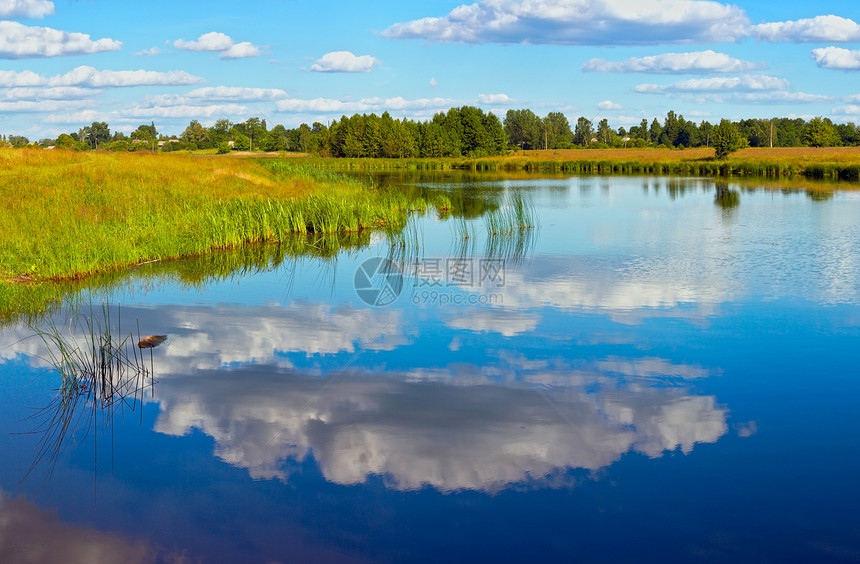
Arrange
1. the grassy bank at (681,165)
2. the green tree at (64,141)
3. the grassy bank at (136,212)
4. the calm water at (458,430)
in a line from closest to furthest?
1. the calm water at (458,430)
2. the grassy bank at (136,212)
3. the grassy bank at (681,165)
4. the green tree at (64,141)

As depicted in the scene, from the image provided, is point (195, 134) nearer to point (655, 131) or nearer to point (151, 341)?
point (655, 131)

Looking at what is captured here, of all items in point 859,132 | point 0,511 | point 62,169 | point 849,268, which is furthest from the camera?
point 859,132

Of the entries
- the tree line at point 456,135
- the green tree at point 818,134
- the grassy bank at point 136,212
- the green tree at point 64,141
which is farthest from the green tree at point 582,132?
the grassy bank at point 136,212

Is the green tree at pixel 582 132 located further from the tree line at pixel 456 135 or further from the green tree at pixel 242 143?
the green tree at pixel 242 143

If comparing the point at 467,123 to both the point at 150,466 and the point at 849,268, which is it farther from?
the point at 150,466

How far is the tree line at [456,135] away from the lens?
90562 millimetres

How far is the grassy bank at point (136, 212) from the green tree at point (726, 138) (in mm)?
48587

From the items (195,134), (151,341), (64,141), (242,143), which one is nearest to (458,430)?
(151,341)

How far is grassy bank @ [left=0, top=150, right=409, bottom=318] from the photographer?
1385cm

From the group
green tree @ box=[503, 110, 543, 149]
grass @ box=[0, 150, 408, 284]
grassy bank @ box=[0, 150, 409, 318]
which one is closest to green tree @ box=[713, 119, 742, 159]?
grassy bank @ box=[0, 150, 409, 318]

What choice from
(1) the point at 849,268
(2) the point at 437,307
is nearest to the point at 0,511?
(2) the point at 437,307

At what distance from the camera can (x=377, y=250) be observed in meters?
18.1

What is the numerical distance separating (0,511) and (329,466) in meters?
2.46

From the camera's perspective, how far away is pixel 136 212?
18.0 meters
